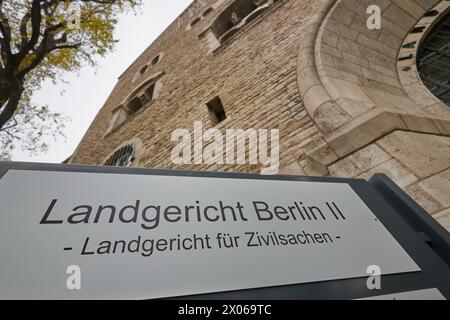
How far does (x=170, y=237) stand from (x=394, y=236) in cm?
101

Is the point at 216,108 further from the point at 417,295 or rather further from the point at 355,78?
the point at 417,295

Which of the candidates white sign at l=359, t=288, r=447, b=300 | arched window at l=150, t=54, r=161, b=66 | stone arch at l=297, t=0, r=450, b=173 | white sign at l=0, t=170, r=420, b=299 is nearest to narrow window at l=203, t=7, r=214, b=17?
arched window at l=150, t=54, r=161, b=66

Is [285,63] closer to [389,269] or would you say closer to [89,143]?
[389,269]

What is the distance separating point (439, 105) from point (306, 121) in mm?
1676

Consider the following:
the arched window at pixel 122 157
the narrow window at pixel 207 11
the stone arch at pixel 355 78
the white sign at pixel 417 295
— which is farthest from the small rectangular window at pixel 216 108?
the narrow window at pixel 207 11

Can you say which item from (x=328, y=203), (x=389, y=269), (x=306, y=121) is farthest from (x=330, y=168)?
(x=389, y=269)

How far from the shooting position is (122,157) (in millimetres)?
6047

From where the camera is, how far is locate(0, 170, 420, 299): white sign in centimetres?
82

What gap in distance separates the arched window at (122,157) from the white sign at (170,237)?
15.0 ft

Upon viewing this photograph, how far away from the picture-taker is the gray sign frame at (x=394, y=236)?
87 centimetres

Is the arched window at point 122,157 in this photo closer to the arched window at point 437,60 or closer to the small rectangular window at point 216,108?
the small rectangular window at point 216,108

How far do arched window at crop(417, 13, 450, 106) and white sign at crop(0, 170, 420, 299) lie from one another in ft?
11.1

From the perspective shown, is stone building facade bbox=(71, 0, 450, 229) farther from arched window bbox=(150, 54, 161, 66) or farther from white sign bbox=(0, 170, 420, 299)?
arched window bbox=(150, 54, 161, 66)
